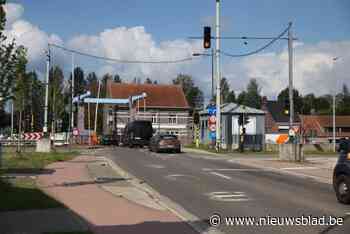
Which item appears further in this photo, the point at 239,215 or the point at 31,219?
the point at 239,215

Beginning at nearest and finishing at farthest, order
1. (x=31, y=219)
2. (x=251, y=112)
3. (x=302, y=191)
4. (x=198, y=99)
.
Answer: (x=31, y=219)
(x=302, y=191)
(x=251, y=112)
(x=198, y=99)

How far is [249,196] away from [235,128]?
39908 mm

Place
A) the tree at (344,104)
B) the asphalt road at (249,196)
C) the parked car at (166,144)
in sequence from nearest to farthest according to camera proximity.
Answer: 1. the asphalt road at (249,196)
2. the parked car at (166,144)
3. the tree at (344,104)

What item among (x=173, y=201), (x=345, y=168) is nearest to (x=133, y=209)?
(x=173, y=201)

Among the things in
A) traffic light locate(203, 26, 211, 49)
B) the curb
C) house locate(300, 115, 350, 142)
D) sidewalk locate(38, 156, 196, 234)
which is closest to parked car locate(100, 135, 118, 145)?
traffic light locate(203, 26, 211, 49)

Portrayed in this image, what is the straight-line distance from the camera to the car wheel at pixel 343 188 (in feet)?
44.8

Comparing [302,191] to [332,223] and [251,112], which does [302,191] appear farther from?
[251,112]

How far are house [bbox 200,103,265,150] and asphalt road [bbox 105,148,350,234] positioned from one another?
27.2 meters

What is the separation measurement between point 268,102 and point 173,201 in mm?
121733

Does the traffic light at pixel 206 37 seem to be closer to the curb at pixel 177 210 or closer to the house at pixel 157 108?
the curb at pixel 177 210

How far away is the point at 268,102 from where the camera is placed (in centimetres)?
13400

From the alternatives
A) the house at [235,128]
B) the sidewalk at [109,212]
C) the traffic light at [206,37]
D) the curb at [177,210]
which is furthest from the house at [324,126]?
the sidewalk at [109,212]

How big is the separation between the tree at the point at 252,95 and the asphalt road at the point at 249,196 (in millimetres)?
142780

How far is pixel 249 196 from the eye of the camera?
1515cm
